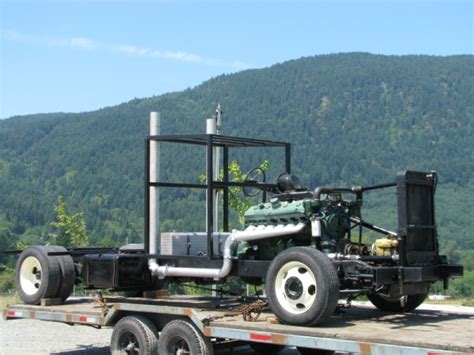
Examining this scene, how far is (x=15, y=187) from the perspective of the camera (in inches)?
6407

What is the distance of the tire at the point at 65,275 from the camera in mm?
11688

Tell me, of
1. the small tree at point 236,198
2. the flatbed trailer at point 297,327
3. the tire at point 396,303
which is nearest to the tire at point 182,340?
the flatbed trailer at point 297,327

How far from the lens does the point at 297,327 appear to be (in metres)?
8.45

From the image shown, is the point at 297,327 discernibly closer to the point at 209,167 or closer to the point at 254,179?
the point at 209,167

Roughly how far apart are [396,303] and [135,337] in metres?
3.22

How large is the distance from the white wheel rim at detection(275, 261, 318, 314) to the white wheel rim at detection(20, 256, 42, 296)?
174 inches

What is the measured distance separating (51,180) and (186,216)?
62.8 meters

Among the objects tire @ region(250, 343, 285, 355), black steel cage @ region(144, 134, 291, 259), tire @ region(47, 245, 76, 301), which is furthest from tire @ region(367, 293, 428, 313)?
tire @ region(47, 245, 76, 301)

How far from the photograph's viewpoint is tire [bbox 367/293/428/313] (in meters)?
10.2

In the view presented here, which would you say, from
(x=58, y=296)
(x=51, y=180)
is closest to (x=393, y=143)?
(x=51, y=180)

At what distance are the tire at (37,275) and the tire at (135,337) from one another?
1.83 m

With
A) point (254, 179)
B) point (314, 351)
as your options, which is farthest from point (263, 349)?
point (254, 179)

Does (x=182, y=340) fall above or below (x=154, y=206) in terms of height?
below

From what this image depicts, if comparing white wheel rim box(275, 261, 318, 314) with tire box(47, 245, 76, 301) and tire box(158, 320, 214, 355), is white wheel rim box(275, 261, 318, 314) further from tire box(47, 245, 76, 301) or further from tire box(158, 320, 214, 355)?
tire box(47, 245, 76, 301)
